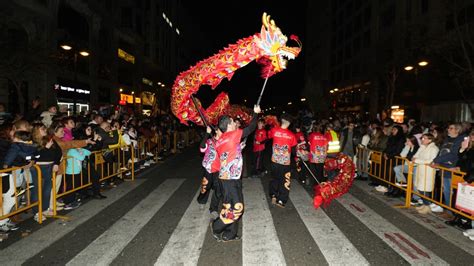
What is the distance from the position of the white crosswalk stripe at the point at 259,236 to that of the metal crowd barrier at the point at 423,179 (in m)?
3.47

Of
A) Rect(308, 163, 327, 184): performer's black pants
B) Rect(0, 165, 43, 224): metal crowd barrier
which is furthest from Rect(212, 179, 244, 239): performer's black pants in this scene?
Rect(308, 163, 327, 184): performer's black pants

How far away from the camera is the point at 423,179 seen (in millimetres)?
7391

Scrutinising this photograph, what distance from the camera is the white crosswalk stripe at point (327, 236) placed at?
4691 millimetres

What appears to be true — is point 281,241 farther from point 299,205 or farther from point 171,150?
point 171,150

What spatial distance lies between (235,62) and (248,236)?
3.14 metres

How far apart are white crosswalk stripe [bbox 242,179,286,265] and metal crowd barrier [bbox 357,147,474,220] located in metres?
3.47

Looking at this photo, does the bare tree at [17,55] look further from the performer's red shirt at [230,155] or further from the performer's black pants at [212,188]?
the performer's red shirt at [230,155]

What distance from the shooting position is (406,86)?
109 ft

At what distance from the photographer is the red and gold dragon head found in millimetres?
5438

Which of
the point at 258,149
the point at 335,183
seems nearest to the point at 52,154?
the point at 335,183

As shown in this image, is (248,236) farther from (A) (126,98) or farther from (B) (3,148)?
(A) (126,98)

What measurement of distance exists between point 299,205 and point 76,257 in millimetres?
4746

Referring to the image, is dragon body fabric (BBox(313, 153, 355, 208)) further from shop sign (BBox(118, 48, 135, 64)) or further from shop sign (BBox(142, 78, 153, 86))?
shop sign (BBox(142, 78, 153, 86))

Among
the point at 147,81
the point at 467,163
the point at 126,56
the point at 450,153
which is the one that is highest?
the point at 126,56
